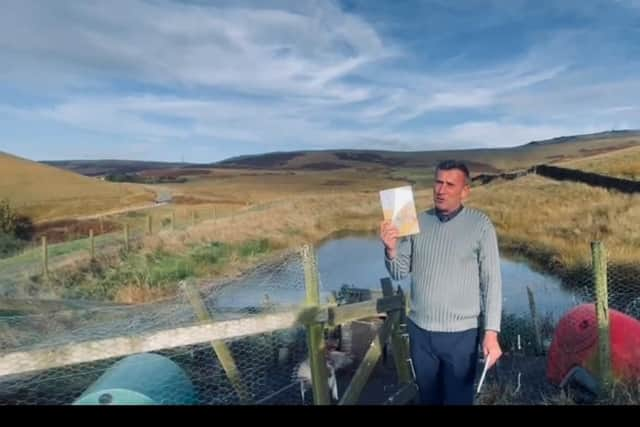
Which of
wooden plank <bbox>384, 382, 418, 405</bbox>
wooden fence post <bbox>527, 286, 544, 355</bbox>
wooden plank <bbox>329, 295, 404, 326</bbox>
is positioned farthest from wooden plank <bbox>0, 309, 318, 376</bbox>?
wooden fence post <bbox>527, 286, 544, 355</bbox>

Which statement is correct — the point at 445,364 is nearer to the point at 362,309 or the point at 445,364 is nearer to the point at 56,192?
the point at 362,309

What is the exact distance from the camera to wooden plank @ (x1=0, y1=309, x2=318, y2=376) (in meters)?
2.09

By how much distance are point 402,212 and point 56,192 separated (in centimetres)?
457

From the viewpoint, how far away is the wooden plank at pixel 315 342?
Result: 102 inches

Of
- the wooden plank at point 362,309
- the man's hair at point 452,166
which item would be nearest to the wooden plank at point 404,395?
the wooden plank at point 362,309

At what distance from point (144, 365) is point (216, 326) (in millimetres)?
506

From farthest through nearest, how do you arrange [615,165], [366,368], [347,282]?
[615,165] < [347,282] < [366,368]

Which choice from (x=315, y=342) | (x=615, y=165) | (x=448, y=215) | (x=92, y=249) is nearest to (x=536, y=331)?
(x=315, y=342)

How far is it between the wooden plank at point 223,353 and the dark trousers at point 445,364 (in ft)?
3.39

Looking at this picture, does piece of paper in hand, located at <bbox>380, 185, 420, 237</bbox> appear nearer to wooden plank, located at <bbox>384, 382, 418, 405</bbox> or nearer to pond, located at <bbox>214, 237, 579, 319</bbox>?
wooden plank, located at <bbox>384, 382, 418, 405</bbox>

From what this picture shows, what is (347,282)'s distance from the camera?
15.3 ft

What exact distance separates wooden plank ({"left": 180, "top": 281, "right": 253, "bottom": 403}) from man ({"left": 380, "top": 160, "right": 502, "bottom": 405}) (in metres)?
1.04
